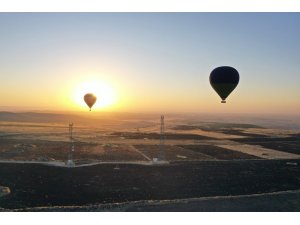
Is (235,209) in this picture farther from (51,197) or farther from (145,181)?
(51,197)

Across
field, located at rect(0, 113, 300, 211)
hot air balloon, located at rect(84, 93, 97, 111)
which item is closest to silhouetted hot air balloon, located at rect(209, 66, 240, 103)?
field, located at rect(0, 113, 300, 211)

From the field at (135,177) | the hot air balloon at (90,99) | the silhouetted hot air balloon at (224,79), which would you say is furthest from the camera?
the hot air balloon at (90,99)

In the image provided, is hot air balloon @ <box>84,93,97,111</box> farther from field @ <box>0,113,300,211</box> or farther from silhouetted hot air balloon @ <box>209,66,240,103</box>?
silhouetted hot air balloon @ <box>209,66,240,103</box>

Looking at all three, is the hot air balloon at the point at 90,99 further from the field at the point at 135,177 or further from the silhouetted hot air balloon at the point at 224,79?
the silhouetted hot air balloon at the point at 224,79

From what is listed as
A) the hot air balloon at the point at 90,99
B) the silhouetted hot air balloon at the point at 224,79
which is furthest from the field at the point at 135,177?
the hot air balloon at the point at 90,99

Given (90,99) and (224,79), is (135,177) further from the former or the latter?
(90,99)

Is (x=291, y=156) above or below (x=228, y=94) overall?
below

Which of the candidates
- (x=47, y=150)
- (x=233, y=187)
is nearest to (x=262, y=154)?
(x=233, y=187)

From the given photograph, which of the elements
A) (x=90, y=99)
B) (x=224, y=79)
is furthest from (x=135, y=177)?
(x=90, y=99)
